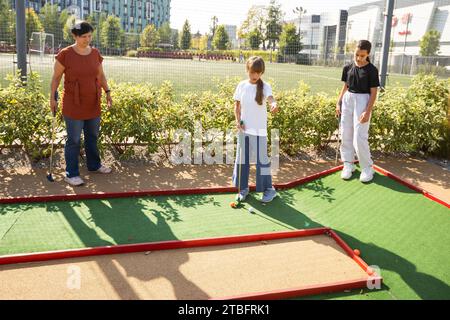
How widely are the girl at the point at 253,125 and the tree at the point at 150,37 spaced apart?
802cm

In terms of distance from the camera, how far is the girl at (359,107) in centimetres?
555

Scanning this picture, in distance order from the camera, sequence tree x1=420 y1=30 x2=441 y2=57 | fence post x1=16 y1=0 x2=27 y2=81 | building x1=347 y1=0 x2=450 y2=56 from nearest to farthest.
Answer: fence post x1=16 y1=0 x2=27 y2=81 < building x1=347 y1=0 x2=450 y2=56 < tree x1=420 y1=30 x2=441 y2=57

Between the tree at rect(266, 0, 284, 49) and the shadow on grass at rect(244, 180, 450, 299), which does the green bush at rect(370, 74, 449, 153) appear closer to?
the shadow on grass at rect(244, 180, 450, 299)

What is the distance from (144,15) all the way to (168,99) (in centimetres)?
11339

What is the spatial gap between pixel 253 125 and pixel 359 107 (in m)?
1.72

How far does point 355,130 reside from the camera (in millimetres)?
5859

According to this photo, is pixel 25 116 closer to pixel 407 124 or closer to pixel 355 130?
pixel 355 130

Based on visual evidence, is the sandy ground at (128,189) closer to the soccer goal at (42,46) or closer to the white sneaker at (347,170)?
the white sneaker at (347,170)

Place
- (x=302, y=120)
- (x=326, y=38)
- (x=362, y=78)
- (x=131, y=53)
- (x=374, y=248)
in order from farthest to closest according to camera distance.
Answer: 1. (x=326, y=38)
2. (x=131, y=53)
3. (x=302, y=120)
4. (x=362, y=78)
5. (x=374, y=248)

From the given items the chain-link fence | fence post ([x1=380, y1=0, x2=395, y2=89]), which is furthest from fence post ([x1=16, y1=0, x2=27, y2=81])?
fence post ([x1=380, y1=0, x2=395, y2=89])

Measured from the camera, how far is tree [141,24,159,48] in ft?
40.3

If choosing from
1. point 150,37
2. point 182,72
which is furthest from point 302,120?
point 182,72

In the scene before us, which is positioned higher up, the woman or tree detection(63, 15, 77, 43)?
tree detection(63, 15, 77, 43)
